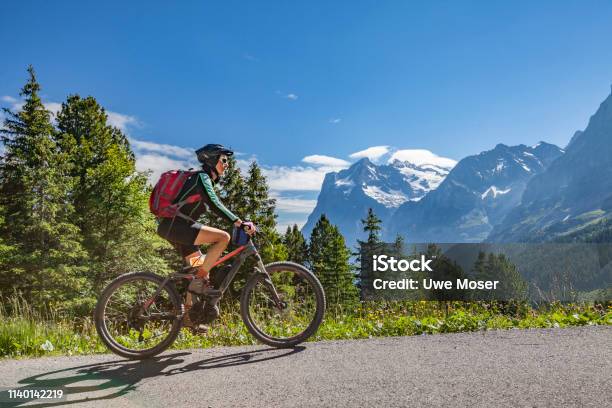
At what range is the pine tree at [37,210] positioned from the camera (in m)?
33.0

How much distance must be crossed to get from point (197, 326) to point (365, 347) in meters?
2.25

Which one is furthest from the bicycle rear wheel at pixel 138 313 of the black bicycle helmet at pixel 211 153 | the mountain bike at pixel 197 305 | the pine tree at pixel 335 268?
the pine tree at pixel 335 268

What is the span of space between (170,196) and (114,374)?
7.15 feet

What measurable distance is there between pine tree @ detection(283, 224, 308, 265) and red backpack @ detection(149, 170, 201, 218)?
2486 inches

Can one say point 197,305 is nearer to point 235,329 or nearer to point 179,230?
point 179,230

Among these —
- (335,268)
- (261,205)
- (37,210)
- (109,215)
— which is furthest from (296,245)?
(37,210)

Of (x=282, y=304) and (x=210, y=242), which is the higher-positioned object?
(x=210, y=242)

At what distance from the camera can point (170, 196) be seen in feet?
19.7

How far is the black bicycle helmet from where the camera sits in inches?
247

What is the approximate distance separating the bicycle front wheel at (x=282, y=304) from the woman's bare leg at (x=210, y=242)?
0.69m

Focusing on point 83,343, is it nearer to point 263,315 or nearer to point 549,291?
point 263,315

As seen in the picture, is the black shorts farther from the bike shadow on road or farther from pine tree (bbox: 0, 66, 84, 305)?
pine tree (bbox: 0, 66, 84, 305)

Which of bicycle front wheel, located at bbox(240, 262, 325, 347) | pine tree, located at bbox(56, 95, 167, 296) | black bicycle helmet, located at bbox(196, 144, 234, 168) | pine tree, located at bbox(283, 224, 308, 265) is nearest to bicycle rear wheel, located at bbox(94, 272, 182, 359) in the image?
bicycle front wheel, located at bbox(240, 262, 325, 347)

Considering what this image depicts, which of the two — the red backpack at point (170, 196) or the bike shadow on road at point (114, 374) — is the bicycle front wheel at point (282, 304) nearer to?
the bike shadow on road at point (114, 374)
